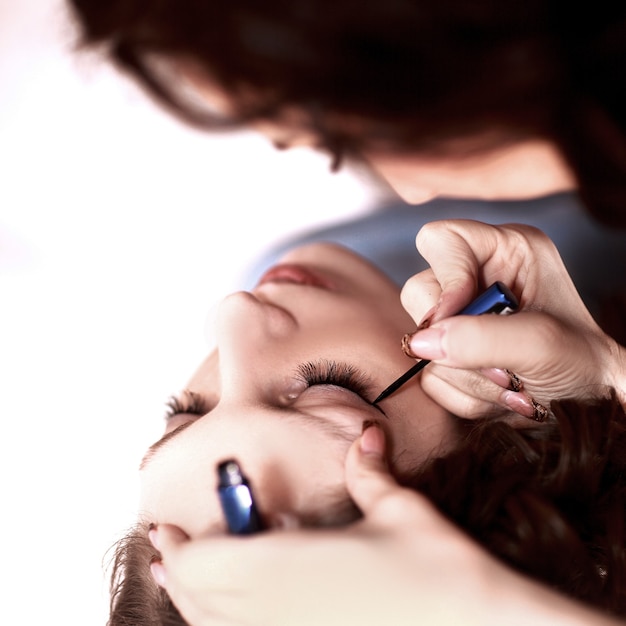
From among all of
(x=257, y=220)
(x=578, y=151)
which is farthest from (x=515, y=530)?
(x=257, y=220)

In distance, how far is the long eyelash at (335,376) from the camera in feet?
2.77

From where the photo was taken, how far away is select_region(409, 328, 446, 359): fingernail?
2.33 ft

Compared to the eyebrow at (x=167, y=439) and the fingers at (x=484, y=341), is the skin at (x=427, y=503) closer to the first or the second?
the fingers at (x=484, y=341)

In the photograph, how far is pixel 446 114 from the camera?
0.83 m

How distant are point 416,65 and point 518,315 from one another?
30 cm

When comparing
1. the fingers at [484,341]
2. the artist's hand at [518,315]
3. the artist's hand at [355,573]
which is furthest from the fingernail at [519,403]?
the artist's hand at [355,573]

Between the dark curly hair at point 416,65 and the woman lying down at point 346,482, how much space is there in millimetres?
212

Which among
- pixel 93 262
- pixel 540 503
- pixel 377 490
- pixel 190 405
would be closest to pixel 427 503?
pixel 377 490

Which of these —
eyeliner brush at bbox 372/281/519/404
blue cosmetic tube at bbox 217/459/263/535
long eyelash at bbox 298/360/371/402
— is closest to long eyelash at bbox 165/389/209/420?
long eyelash at bbox 298/360/371/402

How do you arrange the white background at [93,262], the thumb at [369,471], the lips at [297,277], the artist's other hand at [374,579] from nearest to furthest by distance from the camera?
the artist's other hand at [374,579], the thumb at [369,471], the lips at [297,277], the white background at [93,262]

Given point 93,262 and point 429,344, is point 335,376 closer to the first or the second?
point 429,344

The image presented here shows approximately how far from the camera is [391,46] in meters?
0.75

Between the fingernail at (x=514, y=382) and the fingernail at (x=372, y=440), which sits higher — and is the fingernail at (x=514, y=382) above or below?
above

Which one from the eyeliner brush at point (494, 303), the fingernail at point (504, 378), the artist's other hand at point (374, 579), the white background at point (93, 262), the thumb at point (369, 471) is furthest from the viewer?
the white background at point (93, 262)
